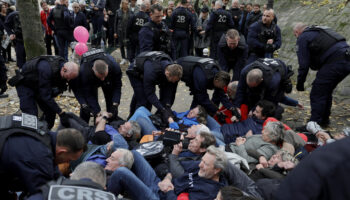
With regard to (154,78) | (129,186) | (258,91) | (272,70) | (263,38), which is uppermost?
(263,38)

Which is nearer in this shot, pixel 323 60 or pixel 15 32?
pixel 323 60

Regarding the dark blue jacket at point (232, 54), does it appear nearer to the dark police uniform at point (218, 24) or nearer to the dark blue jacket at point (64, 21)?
the dark police uniform at point (218, 24)

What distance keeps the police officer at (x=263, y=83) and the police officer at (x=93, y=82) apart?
1.90 meters

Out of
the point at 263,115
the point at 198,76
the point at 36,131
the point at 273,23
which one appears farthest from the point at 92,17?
the point at 36,131

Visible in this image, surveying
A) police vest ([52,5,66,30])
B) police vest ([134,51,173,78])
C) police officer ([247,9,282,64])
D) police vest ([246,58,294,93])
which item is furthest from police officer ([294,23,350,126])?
police vest ([52,5,66,30])

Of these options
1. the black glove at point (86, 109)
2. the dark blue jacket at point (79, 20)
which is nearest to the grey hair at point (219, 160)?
the black glove at point (86, 109)

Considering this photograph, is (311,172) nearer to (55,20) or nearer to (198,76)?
(198,76)

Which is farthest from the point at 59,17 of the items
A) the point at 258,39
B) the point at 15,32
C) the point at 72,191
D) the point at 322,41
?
the point at 72,191

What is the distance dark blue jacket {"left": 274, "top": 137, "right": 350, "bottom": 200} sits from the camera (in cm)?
98

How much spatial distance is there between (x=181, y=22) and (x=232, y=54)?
7.94ft

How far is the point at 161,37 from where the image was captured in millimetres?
5973

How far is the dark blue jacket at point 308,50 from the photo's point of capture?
4.55 metres

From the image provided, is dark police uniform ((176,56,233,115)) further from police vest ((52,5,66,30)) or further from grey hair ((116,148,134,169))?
police vest ((52,5,66,30))

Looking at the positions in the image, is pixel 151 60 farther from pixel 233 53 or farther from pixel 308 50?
pixel 308 50
